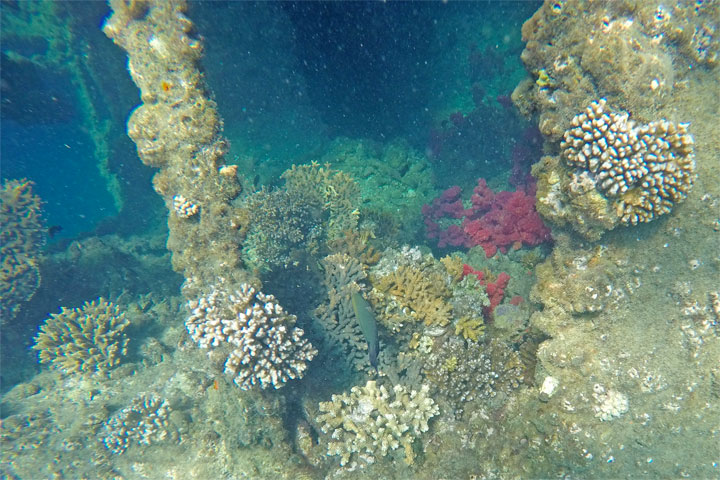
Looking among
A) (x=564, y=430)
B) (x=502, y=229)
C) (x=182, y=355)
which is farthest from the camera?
(x=182, y=355)

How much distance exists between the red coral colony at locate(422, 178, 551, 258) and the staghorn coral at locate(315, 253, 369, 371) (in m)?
3.08

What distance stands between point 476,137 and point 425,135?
2110 millimetres

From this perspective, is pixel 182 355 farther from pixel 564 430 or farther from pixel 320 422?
pixel 564 430

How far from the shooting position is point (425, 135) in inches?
484

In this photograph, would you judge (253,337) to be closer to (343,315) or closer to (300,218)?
→ (343,315)

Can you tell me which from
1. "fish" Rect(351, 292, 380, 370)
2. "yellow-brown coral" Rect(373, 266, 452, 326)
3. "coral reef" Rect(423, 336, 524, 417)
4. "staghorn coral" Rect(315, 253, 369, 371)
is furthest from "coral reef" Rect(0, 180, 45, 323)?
"coral reef" Rect(423, 336, 524, 417)

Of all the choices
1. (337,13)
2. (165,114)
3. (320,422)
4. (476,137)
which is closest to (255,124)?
(337,13)

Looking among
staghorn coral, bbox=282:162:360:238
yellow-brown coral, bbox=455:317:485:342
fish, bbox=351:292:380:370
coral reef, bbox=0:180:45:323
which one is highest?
coral reef, bbox=0:180:45:323

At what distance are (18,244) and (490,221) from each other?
13.0m

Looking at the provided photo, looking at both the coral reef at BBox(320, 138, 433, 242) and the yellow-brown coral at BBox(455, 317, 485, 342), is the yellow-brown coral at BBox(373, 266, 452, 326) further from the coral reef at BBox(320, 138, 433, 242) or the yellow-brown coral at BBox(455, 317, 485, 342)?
the coral reef at BBox(320, 138, 433, 242)

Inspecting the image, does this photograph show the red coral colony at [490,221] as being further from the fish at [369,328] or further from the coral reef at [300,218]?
the fish at [369,328]

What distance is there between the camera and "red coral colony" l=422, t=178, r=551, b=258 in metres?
6.75

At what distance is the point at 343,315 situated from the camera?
5.87m

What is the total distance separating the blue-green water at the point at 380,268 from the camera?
4.18 meters
